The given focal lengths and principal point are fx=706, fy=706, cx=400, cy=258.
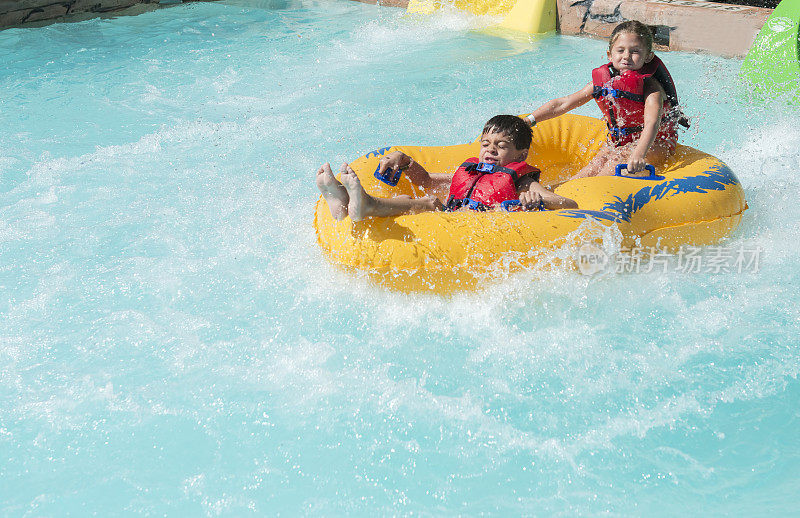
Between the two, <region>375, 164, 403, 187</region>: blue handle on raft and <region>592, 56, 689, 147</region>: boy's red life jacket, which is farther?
<region>592, 56, 689, 147</region>: boy's red life jacket

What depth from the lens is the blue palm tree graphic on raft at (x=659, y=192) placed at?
310 centimetres

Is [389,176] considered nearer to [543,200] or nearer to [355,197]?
[355,197]

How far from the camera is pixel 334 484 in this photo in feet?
7.95

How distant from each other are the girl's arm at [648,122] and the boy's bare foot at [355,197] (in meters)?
1.33

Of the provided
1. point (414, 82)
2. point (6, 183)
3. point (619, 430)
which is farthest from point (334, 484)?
point (414, 82)

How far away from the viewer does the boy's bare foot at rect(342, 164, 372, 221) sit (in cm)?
285

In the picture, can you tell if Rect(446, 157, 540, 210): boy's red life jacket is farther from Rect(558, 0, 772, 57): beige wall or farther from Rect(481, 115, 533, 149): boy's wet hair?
Rect(558, 0, 772, 57): beige wall

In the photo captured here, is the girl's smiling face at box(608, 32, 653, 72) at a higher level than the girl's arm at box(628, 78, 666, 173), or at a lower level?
higher

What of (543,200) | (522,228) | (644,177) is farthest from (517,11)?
(522,228)

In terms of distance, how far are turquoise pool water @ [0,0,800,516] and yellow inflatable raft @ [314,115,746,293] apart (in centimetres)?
14

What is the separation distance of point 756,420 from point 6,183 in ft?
14.6

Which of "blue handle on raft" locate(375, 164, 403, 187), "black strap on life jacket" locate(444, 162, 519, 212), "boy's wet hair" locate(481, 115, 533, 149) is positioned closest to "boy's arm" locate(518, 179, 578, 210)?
"black strap on life jacket" locate(444, 162, 519, 212)

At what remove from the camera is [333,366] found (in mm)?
2896

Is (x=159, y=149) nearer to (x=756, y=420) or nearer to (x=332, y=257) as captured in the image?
(x=332, y=257)
